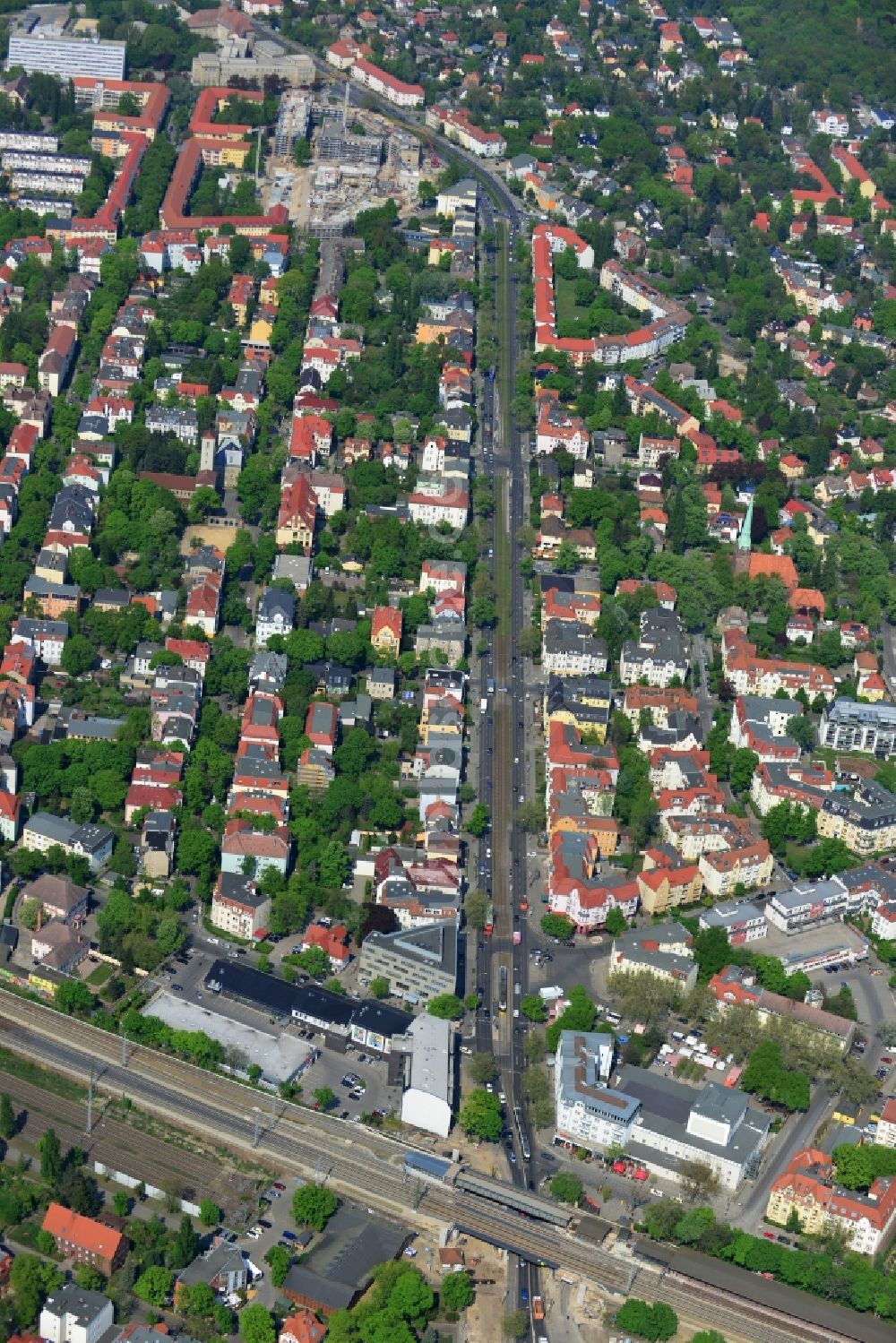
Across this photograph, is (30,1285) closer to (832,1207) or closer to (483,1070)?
(483,1070)

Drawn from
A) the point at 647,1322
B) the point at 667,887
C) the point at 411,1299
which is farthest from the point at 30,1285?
the point at 667,887

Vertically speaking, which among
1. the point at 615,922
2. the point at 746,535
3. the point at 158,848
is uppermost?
the point at 746,535

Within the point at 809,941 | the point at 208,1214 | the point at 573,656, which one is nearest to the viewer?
the point at 208,1214

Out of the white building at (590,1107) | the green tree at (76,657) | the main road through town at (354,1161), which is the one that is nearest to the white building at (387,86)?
the green tree at (76,657)

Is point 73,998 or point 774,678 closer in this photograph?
point 73,998

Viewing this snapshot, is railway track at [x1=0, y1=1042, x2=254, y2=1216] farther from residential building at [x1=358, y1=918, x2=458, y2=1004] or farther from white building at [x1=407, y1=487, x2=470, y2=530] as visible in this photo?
white building at [x1=407, y1=487, x2=470, y2=530]

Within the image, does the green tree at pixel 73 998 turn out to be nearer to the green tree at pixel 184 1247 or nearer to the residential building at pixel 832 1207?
the green tree at pixel 184 1247

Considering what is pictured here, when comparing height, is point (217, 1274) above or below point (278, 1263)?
below
